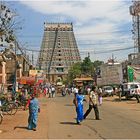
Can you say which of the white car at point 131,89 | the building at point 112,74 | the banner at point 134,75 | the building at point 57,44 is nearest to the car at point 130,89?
the white car at point 131,89

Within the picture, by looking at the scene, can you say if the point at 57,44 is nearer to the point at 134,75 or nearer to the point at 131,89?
the point at 134,75

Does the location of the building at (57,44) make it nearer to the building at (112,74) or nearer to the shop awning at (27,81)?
the building at (112,74)

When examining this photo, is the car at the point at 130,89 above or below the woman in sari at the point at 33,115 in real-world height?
above

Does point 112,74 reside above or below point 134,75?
above

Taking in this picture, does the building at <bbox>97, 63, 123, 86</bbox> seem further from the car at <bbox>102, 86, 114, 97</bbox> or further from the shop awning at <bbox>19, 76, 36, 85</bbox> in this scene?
the shop awning at <bbox>19, 76, 36, 85</bbox>

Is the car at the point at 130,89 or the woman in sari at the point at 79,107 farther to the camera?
the car at the point at 130,89

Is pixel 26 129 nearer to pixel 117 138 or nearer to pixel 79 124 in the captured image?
pixel 79 124

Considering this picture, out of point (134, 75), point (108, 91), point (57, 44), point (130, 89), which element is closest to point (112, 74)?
point (108, 91)

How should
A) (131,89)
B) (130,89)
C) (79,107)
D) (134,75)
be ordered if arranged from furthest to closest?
1. (134,75)
2. (130,89)
3. (131,89)
4. (79,107)

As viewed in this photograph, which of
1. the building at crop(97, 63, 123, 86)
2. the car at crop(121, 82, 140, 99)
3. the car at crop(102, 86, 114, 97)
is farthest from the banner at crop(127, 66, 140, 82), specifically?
→ the car at crop(102, 86, 114, 97)

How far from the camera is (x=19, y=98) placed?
29.7 metres

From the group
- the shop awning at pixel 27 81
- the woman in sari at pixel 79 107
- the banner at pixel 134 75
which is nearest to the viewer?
the woman in sari at pixel 79 107

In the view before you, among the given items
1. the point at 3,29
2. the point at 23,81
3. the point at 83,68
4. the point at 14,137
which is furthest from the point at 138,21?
the point at 14,137

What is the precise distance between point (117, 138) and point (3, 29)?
29.2 feet
